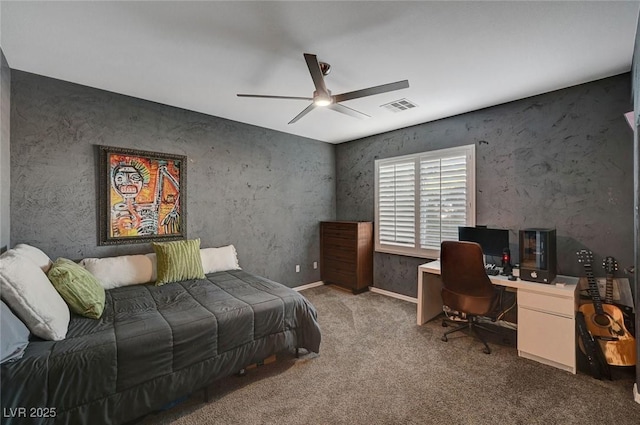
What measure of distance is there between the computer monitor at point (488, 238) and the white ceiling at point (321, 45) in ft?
4.87

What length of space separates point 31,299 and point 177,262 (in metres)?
1.33

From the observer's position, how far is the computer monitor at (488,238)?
3.00 metres

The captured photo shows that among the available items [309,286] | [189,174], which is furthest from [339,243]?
[189,174]

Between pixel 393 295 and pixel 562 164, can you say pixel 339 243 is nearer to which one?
pixel 393 295

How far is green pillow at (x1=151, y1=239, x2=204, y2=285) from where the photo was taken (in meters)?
2.85

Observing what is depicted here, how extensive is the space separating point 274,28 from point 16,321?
2331mm

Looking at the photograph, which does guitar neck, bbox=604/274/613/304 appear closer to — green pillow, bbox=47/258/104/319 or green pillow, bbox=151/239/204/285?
green pillow, bbox=151/239/204/285

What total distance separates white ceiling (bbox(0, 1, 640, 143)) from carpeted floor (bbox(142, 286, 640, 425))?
2.58 meters

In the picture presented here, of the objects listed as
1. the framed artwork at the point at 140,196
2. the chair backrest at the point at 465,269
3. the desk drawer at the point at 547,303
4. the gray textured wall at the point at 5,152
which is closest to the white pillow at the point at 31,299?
the gray textured wall at the point at 5,152

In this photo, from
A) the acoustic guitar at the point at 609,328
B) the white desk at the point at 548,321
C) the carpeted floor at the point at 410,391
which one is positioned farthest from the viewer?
the white desk at the point at 548,321

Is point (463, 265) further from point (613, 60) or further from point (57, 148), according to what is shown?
point (57, 148)

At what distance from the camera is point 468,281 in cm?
264

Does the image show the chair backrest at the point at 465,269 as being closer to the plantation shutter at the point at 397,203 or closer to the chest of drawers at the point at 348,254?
the plantation shutter at the point at 397,203

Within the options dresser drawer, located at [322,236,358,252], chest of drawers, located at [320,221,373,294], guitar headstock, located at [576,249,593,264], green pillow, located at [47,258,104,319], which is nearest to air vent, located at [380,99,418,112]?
chest of drawers, located at [320,221,373,294]
